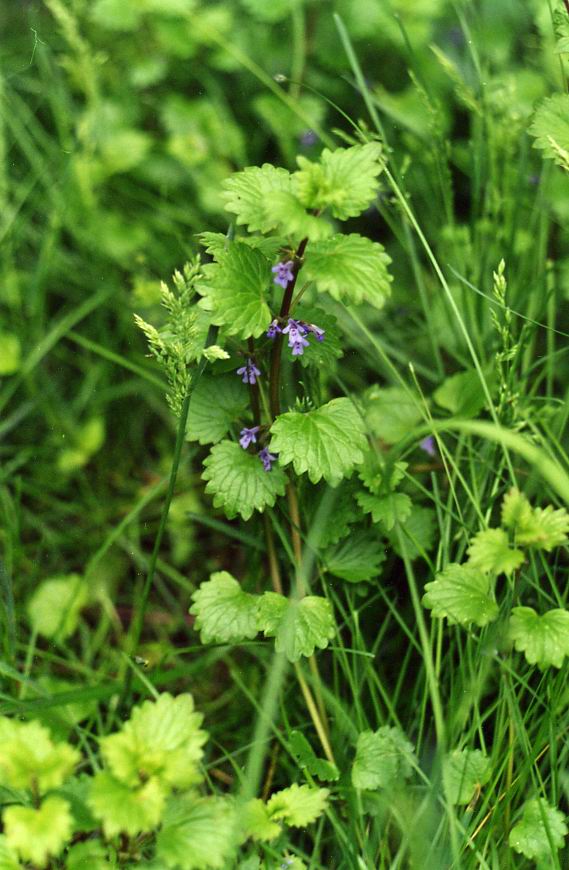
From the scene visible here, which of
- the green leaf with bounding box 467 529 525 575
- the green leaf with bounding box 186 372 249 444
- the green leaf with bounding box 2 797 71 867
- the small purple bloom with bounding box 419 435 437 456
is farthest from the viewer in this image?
the small purple bloom with bounding box 419 435 437 456

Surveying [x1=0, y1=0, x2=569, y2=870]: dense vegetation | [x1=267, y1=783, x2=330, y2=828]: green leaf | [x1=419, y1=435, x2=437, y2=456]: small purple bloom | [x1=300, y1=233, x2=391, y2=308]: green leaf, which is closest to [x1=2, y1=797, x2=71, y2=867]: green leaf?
[x1=0, y1=0, x2=569, y2=870]: dense vegetation

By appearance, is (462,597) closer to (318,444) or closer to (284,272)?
(318,444)

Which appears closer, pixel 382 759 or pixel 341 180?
pixel 341 180

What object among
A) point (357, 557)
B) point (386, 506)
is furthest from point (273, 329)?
point (357, 557)

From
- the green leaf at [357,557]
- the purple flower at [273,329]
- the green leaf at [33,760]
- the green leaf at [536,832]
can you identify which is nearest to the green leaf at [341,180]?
the purple flower at [273,329]

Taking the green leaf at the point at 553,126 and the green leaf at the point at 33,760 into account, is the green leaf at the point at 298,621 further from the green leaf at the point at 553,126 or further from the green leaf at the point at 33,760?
the green leaf at the point at 553,126

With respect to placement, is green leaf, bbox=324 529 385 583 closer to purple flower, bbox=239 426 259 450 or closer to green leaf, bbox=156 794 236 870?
purple flower, bbox=239 426 259 450
